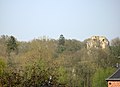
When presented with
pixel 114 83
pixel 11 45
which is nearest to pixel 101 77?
pixel 114 83

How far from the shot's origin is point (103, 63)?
173 feet

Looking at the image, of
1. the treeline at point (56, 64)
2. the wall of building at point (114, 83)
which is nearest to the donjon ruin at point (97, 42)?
the treeline at point (56, 64)

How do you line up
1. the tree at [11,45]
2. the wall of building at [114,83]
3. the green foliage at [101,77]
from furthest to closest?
the tree at [11,45] → the green foliage at [101,77] → the wall of building at [114,83]

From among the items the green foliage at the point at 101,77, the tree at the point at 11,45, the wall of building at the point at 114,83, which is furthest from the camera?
the tree at the point at 11,45

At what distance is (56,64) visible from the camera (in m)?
33.7

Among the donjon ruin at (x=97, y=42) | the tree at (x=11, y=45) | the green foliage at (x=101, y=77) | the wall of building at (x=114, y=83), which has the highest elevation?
the donjon ruin at (x=97, y=42)

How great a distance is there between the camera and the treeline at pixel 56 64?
2208 centimetres

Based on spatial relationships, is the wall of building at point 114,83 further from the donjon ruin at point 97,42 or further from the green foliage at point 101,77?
the donjon ruin at point 97,42

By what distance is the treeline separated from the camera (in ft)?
72.4

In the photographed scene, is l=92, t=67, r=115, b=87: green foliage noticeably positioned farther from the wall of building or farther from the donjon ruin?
the donjon ruin

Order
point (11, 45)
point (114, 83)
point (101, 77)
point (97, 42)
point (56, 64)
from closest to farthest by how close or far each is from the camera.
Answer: point (114, 83) < point (56, 64) < point (101, 77) < point (11, 45) < point (97, 42)

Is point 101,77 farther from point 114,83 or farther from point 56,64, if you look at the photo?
point 114,83

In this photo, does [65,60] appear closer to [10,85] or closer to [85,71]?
[85,71]

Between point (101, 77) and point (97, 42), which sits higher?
point (97, 42)
